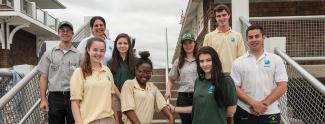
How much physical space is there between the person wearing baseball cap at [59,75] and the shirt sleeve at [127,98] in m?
0.74

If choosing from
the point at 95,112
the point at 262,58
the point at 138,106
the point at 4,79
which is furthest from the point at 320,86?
the point at 4,79

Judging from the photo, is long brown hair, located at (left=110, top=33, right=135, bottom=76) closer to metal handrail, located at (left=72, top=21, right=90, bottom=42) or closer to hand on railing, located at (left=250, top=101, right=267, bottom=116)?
hand on railing, located at (left=250, top=101, right=267, bottom=116)

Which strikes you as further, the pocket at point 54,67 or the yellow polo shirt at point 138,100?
the pocket at point 54,67

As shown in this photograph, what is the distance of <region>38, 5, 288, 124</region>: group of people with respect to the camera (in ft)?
13.1

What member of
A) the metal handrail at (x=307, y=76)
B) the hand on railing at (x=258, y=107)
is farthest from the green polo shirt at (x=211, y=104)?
the metal handrail at (x=307, y=76)

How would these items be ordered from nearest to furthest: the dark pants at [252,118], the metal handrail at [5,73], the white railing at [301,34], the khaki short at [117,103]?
the dark pants at [252,118] → the khaki short at [117,103] → the metal handrail at [5,73] → the white railing at [301,34]

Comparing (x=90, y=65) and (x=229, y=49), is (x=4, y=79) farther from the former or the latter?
(x=229, y=49)

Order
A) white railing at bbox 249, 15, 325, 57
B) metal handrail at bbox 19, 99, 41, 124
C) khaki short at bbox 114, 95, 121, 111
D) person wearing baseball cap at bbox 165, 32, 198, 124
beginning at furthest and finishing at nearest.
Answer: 1. white railing at bbox 249, 15, 325, 57
2. metal handrail at bbox 19, 99, 41, 124
3. person wearing baseball cap at bbox 165, 32, 198, 124
4. khaki short at bbox 114, 95, 121, 111

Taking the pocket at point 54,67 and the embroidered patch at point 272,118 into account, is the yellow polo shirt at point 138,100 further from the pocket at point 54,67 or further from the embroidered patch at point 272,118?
the embroidered patch at point 272,118

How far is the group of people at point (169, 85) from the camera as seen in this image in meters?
4.00

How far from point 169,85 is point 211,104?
1590 millimetres

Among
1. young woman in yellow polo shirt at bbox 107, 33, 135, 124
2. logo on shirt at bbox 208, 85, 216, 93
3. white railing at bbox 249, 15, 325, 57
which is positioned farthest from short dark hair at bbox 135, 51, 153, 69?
white railing at bbox 249, 15, 325, 57

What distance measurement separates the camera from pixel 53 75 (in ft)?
15.9

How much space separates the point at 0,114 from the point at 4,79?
180 centimetres
